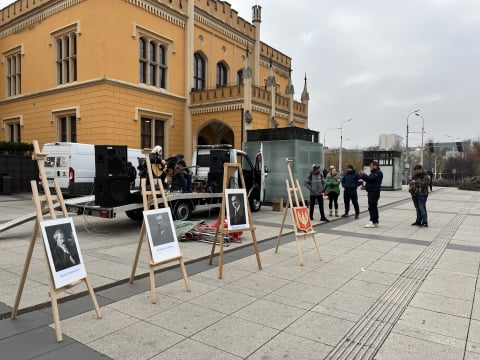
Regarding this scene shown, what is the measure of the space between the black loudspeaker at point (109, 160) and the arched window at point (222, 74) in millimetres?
17306

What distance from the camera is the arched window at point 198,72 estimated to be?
74.7ft

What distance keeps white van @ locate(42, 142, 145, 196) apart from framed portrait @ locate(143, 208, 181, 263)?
9.22 m

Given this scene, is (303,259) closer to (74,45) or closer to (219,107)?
(219,107)

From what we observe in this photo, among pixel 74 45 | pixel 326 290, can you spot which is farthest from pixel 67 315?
pixel 74 45

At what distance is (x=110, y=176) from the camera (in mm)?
8391

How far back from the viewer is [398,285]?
535cm

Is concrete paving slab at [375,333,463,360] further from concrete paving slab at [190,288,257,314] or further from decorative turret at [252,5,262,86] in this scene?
decorative turret at [252,5,262,86]

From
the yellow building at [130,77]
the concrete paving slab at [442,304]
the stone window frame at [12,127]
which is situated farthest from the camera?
the stone window frame at [12,127]

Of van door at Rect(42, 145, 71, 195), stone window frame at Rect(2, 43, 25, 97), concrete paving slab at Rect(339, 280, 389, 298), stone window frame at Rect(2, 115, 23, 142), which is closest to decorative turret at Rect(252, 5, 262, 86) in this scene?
stone window frame at Rect(2, 43, 25, 97)

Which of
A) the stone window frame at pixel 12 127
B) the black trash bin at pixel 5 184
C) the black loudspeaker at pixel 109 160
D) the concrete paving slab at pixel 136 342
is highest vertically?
the stone window frame at pixel 12 127

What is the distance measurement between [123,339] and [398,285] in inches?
153

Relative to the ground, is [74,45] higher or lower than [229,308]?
higher

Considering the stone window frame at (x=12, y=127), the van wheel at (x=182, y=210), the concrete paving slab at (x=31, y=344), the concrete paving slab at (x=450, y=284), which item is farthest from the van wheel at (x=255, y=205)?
the stone window frame at (x=12, y=127)

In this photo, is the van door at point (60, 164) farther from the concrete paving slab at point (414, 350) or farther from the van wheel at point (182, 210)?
the concrete paving slab at point (414, 350)
